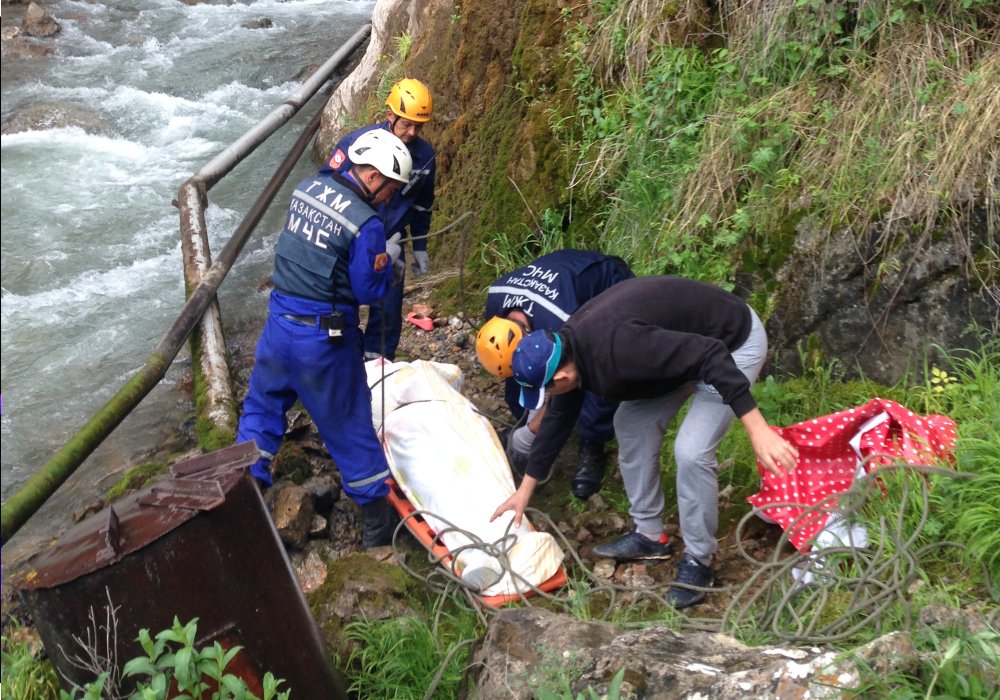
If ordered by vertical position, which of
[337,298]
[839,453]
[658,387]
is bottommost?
[839,453]

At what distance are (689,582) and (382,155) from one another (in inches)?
89.6

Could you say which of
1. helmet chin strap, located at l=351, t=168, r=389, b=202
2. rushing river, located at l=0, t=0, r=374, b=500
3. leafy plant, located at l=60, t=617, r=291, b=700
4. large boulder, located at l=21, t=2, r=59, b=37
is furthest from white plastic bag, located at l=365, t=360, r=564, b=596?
large boulder, located at l=21, t=2, r=59, b=37

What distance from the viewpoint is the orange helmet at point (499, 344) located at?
382 centimetres

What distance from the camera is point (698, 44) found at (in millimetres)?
5340

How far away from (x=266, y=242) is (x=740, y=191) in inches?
176

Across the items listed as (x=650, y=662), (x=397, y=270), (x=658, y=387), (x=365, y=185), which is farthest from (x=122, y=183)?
(x=650, y=662)

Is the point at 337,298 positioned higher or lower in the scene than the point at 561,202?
higher

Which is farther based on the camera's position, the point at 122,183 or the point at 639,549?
the point at 122,183

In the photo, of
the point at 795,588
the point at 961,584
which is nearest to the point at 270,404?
the point at 795,588

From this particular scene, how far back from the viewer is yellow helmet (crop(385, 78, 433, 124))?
540cm

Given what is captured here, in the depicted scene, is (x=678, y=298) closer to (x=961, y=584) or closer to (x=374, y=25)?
(x=961, y=584)

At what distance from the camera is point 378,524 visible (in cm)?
446

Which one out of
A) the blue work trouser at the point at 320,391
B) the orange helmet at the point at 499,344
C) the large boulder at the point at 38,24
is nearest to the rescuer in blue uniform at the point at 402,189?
the blue work trouser at the point at 320,391

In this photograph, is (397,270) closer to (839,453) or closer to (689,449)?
(689,449)
